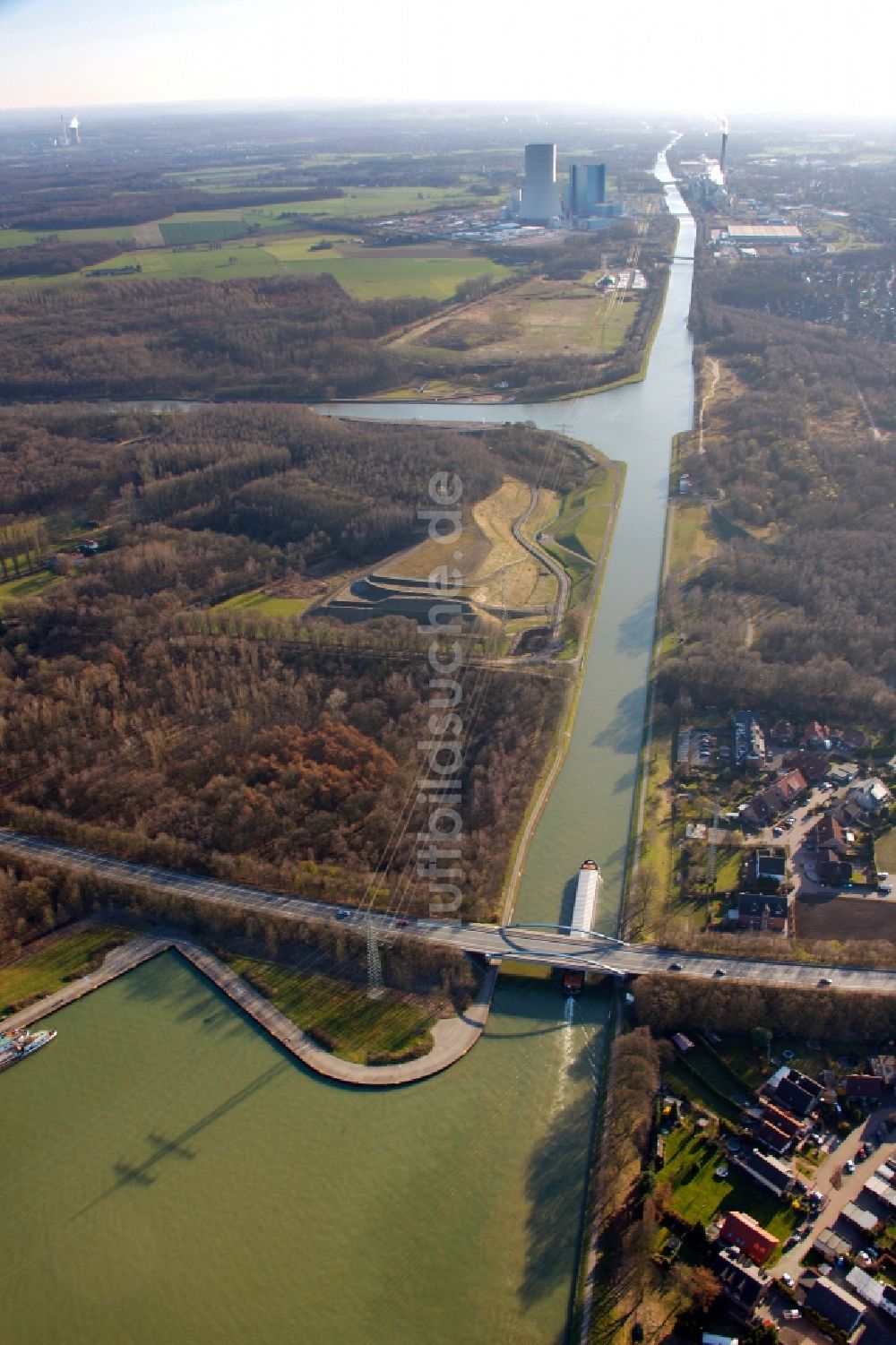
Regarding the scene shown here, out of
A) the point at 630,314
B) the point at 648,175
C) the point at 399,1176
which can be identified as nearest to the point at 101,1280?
the point at 399,1176

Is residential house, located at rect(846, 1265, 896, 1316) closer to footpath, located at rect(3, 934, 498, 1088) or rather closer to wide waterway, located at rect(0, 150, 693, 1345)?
wide waterway, located at rect(0, 150, 693, 1345)

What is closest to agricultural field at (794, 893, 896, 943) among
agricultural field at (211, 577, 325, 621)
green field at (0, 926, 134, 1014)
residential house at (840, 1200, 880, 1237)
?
residential house at (840, 1200, 880, 1237)

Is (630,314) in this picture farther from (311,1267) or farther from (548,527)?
(311,1267)

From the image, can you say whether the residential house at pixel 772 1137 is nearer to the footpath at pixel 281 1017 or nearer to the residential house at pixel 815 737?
the footpath at pixel 281 1017

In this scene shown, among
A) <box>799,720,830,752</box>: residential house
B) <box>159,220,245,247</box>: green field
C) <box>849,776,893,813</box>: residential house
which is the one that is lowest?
<box>849,776,893,813</box>: residential house

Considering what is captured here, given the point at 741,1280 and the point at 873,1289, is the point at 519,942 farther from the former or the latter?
the point at 873,1289
